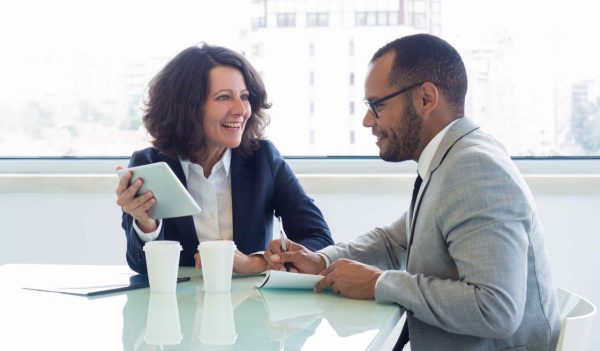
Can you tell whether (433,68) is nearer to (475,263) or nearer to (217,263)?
(475,263)

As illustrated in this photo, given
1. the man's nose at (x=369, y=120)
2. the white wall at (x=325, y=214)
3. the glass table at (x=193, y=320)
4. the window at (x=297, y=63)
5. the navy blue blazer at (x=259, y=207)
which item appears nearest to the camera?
the glass table at (x=193, y=320)

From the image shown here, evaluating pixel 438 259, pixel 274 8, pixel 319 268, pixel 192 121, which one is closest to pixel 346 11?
pixel 274 8

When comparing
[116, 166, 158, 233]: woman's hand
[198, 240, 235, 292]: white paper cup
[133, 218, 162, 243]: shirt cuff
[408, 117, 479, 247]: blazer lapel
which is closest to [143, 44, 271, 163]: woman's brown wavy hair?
[133, 218, 162, 243]: shirt cuff

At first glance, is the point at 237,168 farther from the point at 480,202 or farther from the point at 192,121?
the point at 480,202

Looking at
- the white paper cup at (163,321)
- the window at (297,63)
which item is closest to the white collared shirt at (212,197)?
the white paper cup at (163,321)

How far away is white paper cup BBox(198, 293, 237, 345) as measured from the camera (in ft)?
4.69

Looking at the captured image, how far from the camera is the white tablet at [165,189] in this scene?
1.87m

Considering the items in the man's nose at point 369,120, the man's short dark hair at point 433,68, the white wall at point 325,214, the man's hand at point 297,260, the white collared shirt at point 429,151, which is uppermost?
the man's short dark hair at point 433,68

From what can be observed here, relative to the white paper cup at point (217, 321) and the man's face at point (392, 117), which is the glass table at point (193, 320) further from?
the man's face at point (392, 117)

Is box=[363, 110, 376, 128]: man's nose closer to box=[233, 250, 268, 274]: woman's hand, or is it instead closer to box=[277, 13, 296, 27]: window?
box=[233, 250, 268, 274]: woman's hand

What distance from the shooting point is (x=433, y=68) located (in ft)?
6.17

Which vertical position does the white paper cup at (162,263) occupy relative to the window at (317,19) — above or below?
below

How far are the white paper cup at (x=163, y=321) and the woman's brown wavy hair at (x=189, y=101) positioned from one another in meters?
0.79

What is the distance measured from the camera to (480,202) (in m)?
1.61
